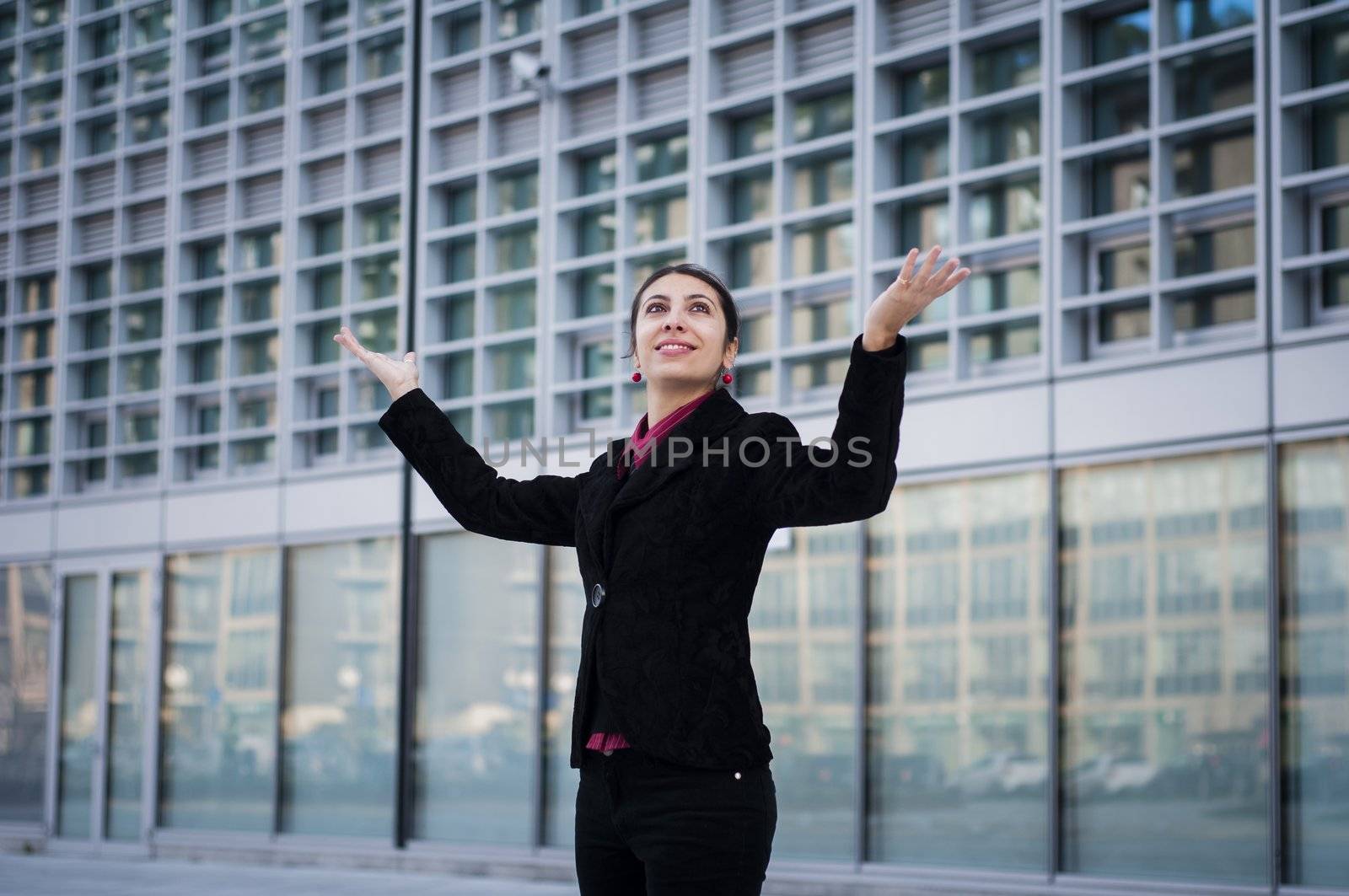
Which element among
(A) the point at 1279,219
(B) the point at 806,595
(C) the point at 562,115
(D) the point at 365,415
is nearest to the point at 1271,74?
(A) the point at 1279,219

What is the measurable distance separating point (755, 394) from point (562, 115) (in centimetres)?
288

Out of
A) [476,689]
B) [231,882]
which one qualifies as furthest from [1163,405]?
[231,882]

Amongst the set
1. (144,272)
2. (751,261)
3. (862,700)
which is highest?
(144,272)

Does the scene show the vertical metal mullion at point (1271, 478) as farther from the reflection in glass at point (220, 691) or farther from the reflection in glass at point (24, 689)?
the reflection in glass at point (24, 689)

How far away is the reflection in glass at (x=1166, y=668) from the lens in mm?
9422

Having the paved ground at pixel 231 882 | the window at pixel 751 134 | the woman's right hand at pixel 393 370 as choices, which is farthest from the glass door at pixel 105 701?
the woman's right hand at pixel 393 370

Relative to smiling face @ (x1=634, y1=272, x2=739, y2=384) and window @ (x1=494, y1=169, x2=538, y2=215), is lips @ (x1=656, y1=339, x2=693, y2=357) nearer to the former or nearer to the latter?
smiling face @ (x1=634, y1=272, x2=739, y2=384)

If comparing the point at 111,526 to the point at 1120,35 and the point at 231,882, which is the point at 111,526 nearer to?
the point at 231,882

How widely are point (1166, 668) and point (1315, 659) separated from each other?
2.81ft

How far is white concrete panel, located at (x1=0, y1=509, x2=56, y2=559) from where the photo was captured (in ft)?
53.7

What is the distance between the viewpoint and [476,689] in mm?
13406

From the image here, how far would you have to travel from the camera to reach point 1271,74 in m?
Result: 9.59

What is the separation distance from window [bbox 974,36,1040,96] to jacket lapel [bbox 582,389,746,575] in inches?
338

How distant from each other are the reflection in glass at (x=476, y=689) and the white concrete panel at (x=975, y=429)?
3.26 meters
